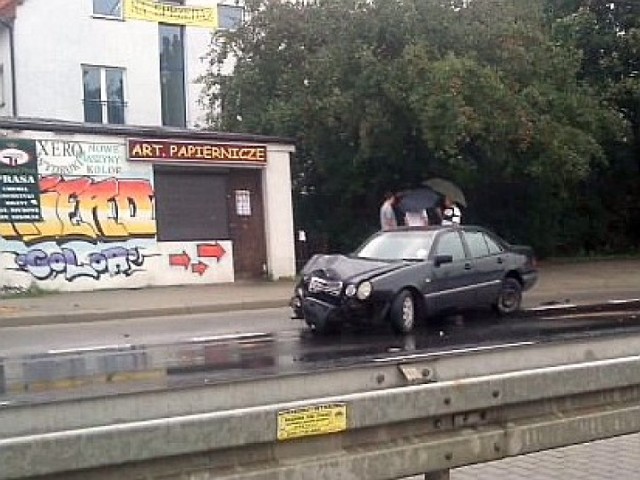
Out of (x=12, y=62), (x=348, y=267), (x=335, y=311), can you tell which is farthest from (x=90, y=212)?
(x=12, y=62)

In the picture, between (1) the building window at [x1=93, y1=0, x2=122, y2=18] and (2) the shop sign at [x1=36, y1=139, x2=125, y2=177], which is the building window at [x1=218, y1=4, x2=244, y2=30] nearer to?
(1) the building window at [x1=93, y1=0, x2=122, y2=18]

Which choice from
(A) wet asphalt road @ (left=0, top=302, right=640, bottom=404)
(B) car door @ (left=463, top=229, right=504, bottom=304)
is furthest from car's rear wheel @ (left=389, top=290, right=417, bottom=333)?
(B) car door @ (left=463, top=229, right=504, bottom=304)

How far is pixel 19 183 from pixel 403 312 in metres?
10.3

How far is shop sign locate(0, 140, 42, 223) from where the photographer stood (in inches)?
822

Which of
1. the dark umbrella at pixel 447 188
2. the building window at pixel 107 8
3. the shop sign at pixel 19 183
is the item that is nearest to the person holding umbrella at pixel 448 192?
the dark umbrella at pixel 447 188

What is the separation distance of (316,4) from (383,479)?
25146 mm

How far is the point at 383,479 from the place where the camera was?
426 centimetres

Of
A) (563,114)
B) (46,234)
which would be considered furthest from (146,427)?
(563,114)

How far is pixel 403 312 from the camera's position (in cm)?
1375

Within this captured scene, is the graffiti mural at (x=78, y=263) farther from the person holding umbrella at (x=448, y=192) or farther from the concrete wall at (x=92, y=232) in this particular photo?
the person holding umbrella at (x=448, y=192)

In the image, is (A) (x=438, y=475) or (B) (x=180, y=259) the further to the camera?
(B) (x=180, y=259)

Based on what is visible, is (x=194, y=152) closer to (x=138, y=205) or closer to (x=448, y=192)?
(x=138, y=205)

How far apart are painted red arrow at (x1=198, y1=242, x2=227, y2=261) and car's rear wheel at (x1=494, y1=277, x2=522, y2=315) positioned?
9443 mm

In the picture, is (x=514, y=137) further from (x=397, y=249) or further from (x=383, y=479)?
(x=383, y=479)
